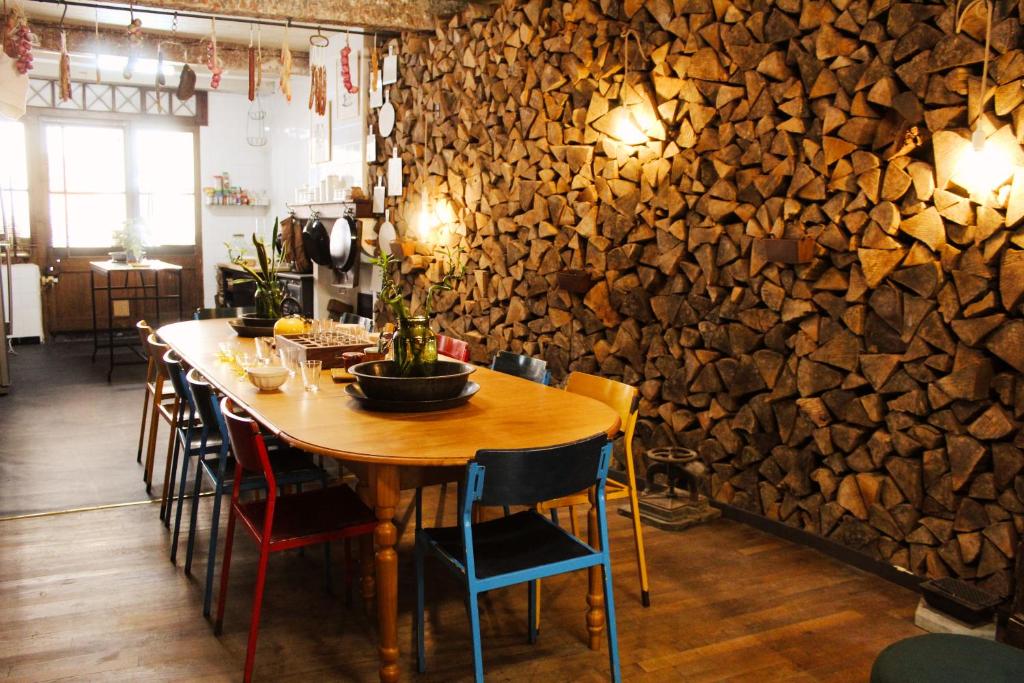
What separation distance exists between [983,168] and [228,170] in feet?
27.9

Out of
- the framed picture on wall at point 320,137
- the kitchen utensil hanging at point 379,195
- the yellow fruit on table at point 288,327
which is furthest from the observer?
the framed picture on wall at point 320,137

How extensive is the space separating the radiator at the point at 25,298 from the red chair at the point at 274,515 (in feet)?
23.3

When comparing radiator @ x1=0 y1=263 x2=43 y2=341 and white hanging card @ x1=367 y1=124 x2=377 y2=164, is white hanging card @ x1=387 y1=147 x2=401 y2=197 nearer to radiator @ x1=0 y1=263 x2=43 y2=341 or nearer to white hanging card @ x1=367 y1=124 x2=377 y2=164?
white hanging card @ x1=367 y1=124 x2=377 y2=164

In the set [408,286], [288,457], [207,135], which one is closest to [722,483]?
[288,457]

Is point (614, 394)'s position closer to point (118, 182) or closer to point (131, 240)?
point (131, 240)

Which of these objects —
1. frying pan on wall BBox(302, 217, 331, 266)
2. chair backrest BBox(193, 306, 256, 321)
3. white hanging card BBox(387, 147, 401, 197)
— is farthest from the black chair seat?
frying pan on wall BBox(302, 217, 331, 266)

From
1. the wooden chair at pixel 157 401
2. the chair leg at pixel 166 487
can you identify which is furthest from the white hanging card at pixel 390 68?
the chair leg at pixel 166 487

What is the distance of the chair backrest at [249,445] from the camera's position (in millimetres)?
2334

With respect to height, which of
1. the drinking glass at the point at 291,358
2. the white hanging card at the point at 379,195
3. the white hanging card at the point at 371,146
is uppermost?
the white hanging card at the point at 371,146

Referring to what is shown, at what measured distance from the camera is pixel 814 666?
2.52m

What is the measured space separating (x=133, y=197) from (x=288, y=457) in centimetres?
732

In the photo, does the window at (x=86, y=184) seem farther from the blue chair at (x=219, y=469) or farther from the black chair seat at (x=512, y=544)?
→ the black chair seat at (x=512, y=544)

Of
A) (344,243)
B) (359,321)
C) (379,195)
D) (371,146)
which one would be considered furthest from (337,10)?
(359,321)

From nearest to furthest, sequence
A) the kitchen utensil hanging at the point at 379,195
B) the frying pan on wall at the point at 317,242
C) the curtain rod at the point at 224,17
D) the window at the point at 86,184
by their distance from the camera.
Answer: the curtain rod at the point at 224,17
the kitchen utensil hanging at the point at 379,195
the frying pan on wall at the point at 317,242
the window at the point at 86,184
